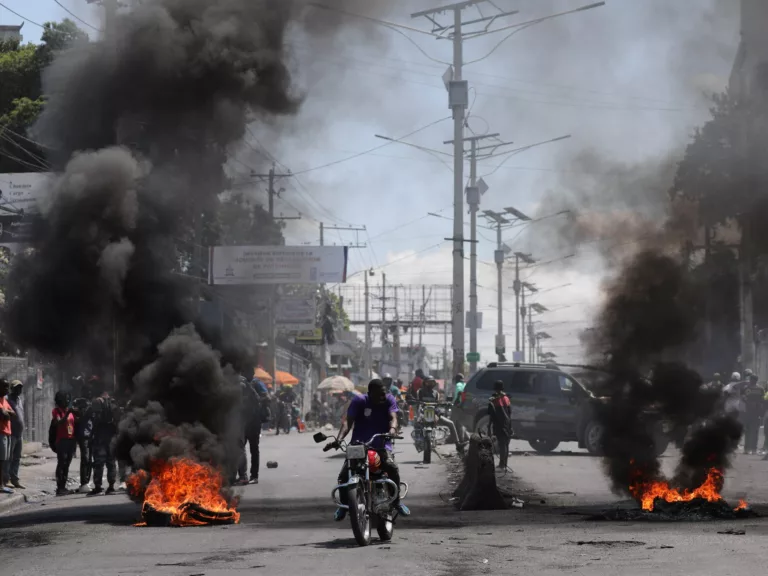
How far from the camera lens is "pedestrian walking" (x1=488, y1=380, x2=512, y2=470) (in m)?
21.9

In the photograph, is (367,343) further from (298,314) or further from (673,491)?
(673,491)

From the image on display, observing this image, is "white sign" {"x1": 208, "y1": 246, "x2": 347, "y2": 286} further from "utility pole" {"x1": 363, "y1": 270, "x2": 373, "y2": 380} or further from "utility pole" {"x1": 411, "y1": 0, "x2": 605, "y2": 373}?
"utility pole" {"x1": 363, "y1": 270, "x2": 373, "y2": 380}

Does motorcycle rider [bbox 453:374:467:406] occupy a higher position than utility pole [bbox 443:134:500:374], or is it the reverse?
utility pole [bbox 443:134:500:374]

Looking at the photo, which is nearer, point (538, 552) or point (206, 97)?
point (538, 552)

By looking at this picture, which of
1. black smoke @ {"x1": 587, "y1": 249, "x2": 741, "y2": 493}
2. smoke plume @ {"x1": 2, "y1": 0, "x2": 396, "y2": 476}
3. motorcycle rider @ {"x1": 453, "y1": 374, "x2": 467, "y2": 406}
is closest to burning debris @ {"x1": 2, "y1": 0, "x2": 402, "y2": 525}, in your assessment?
smoke plume @ {"x1": 2, "y1": 0, "x2": 396, "y2": 476}

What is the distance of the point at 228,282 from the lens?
41.7m

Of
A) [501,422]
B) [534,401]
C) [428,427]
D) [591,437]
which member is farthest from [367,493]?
[534,401]

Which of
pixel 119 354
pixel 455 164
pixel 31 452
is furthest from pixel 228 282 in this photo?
pixel 119 354

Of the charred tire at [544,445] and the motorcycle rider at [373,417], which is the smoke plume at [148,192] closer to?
the motorcycle rider at [373,417]

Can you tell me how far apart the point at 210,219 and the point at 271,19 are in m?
4.75

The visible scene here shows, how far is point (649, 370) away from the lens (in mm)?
15359

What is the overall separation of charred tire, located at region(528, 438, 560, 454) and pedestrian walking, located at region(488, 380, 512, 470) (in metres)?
7.15

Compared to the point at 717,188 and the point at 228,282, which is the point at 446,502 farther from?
the point at 228,282

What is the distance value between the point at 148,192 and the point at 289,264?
97.0ft
